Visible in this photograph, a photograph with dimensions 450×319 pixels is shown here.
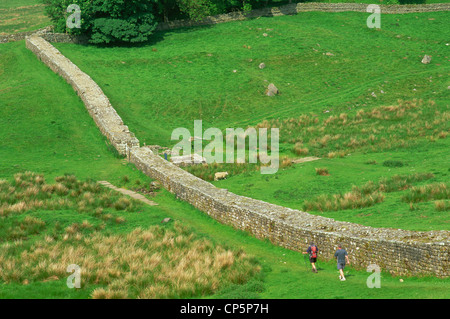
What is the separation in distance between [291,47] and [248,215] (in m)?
42.8

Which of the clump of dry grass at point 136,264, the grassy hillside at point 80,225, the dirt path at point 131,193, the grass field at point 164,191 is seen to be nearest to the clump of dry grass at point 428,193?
the grass field at point 164,191

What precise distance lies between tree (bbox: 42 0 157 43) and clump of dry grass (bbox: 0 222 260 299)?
42.8 m

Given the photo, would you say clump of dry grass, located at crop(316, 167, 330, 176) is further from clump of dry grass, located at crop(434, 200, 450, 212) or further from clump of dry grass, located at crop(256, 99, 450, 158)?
clump of dry grass, located at crop(434, 200, 450, 212)

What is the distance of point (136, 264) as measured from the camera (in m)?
19.1

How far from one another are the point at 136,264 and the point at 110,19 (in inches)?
1867

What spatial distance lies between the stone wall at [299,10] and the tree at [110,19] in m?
6.47

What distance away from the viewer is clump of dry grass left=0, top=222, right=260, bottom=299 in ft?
57.5

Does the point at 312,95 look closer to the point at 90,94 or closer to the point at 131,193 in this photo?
the point at 90,94

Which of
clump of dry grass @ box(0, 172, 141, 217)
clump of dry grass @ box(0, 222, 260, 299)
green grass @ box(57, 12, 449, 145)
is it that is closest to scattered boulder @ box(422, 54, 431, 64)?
green grass @ box(57, 12, 449, 145)

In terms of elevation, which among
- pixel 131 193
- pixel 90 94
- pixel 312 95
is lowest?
pixel 131 193

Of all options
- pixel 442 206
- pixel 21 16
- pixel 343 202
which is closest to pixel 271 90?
pixel 343 202

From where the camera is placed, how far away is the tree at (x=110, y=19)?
60594mm

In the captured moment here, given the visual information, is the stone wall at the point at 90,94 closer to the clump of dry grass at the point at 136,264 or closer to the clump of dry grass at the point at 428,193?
the clump of dry grass at the point at 136,264

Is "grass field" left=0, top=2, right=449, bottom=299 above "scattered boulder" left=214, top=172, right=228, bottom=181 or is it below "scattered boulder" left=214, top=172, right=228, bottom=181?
above
